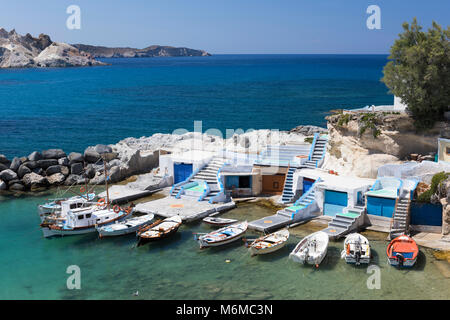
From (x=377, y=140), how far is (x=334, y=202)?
601 cm

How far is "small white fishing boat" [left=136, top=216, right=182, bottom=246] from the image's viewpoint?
28.4 metres

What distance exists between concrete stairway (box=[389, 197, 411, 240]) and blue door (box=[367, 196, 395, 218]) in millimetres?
454

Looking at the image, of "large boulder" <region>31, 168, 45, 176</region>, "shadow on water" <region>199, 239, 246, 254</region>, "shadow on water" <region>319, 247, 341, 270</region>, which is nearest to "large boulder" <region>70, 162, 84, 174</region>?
"large boulder" <region>31, 168, 45, 176</region>

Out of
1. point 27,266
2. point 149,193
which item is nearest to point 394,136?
point 149,193

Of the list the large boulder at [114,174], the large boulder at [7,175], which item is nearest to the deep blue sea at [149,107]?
the large boulder at [7,175]

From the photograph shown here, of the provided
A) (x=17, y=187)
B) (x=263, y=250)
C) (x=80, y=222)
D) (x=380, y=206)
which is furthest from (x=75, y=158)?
(x=380, y=206)

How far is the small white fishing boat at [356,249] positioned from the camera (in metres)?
24.8

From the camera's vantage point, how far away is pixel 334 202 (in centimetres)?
3166

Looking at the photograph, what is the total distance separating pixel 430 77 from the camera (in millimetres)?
31797

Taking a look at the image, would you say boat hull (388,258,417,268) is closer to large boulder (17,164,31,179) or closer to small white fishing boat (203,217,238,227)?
small white fishing boat (203,217,238,227)

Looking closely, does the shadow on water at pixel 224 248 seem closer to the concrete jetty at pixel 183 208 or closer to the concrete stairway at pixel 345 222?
the concrete jetty at pixel 183 208

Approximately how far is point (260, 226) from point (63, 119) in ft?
208

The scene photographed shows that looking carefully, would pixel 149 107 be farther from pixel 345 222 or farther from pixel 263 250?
pixel 263 250

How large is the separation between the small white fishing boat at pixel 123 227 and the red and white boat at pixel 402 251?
1492 centimetres
